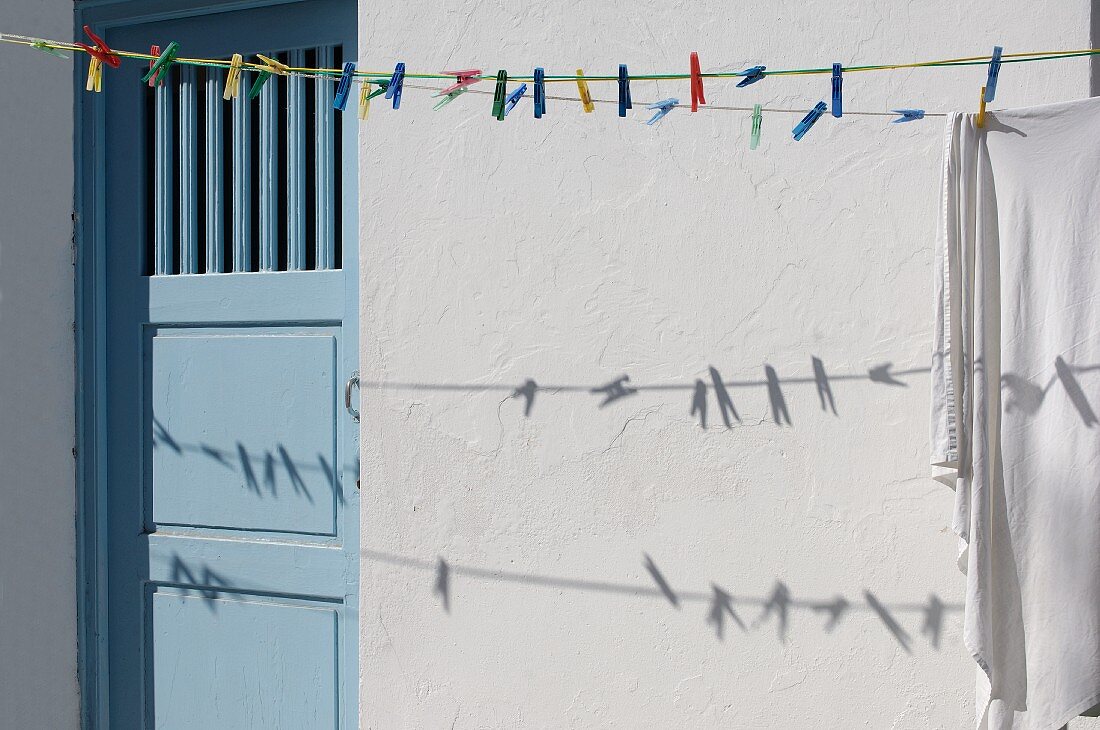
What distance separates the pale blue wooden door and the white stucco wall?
13cm

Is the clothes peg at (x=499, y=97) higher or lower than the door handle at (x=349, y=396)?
higher

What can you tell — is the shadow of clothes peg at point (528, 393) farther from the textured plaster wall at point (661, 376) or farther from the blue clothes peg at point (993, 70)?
the blue clothes peg at point (993, 70)

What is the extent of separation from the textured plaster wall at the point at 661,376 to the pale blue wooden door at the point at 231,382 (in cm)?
25

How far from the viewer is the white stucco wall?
9.69 ft

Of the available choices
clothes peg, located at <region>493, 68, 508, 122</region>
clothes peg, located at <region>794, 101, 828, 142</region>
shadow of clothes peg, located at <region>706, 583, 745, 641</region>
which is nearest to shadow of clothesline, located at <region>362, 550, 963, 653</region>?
shadow of clothes peg, located at <region>706, 583, 745, 641</region>

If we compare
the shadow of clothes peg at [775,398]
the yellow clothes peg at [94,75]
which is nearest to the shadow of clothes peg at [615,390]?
the shadow of clothes peg at [775,398]

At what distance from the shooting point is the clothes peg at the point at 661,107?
2.03 metres

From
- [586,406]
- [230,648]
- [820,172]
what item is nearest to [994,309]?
[820,172]

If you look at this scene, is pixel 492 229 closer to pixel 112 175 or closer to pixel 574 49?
pixel 574 49

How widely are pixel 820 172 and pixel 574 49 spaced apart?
0.67 m

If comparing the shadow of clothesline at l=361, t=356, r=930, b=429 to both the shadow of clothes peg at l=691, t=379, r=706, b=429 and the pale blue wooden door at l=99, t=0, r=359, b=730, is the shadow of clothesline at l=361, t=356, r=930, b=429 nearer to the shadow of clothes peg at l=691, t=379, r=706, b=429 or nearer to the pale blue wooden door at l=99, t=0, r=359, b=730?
the shadow of clothes peg at l=691, t=379, r=706, b=429

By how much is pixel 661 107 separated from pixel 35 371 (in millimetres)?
2089

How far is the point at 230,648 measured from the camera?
2.88 metres

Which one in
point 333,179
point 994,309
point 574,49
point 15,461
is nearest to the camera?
point 994,309
